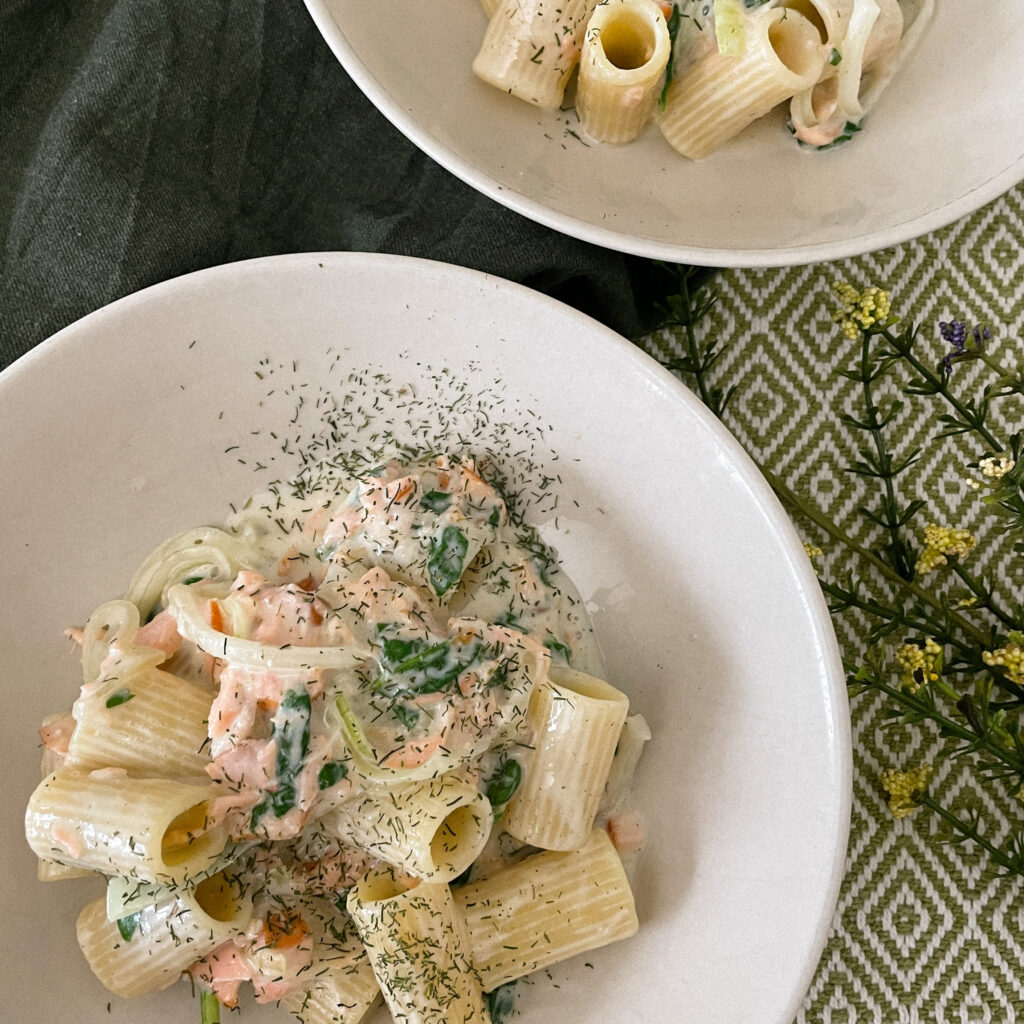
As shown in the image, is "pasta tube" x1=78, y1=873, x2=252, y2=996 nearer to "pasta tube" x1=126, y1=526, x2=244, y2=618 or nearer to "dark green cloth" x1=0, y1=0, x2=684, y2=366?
"pasta tube" x1=126, y1=526, x2=244, y2=618

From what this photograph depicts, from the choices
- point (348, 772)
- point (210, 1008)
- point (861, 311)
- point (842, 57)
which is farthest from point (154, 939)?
point (842, 57)

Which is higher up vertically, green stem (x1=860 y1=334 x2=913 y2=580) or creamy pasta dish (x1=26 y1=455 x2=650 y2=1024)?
green stem (x1=860 y1=334 x2=913 y2=580)

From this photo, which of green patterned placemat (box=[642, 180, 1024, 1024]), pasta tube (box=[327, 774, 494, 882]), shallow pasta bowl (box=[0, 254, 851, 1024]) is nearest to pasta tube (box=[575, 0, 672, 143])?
shallow pasta bowl (box=[0, 254, 851, 1024])

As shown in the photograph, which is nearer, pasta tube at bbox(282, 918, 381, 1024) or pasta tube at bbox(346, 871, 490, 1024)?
pasta tube at bbox(346, 871, 490, 1024)

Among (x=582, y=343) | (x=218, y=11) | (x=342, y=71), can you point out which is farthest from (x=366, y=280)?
(x=218, y=11)

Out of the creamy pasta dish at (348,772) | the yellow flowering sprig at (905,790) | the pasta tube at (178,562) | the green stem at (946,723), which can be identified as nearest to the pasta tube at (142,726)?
the creamy pasta dish at (348,772)

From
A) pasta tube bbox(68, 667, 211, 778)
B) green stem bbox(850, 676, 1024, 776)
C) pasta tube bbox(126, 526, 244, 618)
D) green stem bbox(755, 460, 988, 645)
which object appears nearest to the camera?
pasta tube bbox(68, 667, 211, 778)

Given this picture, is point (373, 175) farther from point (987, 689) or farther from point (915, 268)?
point (987, 689)

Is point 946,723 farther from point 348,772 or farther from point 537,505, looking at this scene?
point 348,772
